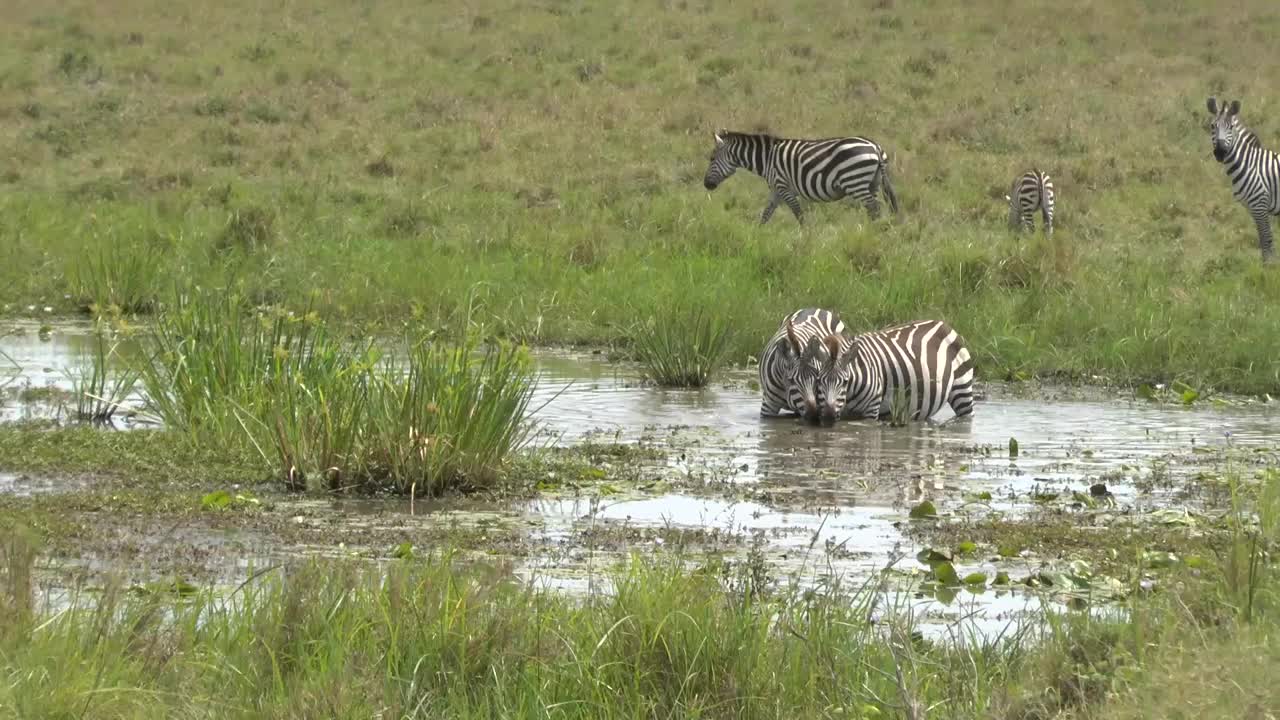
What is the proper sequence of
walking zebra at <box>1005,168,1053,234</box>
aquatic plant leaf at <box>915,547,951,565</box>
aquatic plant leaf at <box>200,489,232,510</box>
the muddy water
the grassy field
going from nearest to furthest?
aquatic plant leaf at <box>915,547,951,565</box>, the muddy water, aquatic plant leaf at <box>200,489,232,510</box>, the grassy field, walking zebra at <box>1005,168,1053,234</box>

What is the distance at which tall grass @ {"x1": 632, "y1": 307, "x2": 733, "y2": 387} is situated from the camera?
1224 centimetres

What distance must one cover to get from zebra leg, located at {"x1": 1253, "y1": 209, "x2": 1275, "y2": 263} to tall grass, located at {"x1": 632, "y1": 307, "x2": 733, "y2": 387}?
9.08 m

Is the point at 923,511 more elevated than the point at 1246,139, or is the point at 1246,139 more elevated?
the point at 1246,139

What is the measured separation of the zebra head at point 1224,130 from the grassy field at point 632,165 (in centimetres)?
86

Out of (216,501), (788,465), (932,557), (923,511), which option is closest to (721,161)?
(788,465)

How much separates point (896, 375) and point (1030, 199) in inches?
415

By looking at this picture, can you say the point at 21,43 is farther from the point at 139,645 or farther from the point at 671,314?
the point at 139,645

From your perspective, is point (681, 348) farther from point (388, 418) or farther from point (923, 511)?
point (923, 511)

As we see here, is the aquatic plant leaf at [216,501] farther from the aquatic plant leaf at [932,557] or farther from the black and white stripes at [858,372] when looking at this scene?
the black and white stripes at [858,372]

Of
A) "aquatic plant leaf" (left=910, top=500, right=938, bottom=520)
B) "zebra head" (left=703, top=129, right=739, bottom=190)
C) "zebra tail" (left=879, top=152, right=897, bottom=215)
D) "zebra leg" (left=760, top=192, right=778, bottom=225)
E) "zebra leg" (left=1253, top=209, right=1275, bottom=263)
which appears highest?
"zebra head" (left=703, top=129, right=739, bottom=190)

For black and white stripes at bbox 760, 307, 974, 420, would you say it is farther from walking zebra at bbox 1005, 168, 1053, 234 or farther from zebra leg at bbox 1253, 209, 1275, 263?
walking zebra at bbox 1005, 168, 1053, 234

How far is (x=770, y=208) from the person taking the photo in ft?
73.7

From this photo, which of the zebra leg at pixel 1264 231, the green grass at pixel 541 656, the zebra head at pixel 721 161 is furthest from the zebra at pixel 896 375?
the zebra head at pixel 721 161

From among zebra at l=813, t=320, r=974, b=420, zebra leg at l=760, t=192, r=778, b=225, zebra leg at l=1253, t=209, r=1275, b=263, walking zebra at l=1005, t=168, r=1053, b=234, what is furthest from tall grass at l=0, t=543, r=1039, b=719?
zebra leg at l=760, t=192, r=778, b=225
